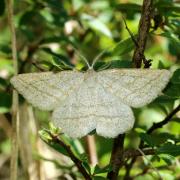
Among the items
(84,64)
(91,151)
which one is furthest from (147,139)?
(91,151)

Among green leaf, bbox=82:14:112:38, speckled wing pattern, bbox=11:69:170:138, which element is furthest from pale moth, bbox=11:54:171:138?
green leaf, bbox=82:14:112:38

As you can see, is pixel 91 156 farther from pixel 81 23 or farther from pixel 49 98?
pixel 49 98

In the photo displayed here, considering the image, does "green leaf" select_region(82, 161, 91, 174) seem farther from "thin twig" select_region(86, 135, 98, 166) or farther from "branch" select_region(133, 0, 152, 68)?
"thin twig" select_region(86, 135, 98, 166)

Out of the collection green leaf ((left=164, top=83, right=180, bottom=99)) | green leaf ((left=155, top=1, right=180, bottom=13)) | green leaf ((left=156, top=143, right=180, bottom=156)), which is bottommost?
green leaf ((left=156, top=143, right=180, bottom=156))

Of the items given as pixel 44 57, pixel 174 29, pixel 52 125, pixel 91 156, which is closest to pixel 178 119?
pixel 174 29

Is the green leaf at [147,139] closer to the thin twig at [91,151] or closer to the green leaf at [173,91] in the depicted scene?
the green leaf at [173,91]

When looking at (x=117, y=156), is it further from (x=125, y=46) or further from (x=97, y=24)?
(x=97, y=24)

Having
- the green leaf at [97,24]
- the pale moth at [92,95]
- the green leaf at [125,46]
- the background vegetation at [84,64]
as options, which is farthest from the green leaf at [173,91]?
the green leaf at [97,24]
